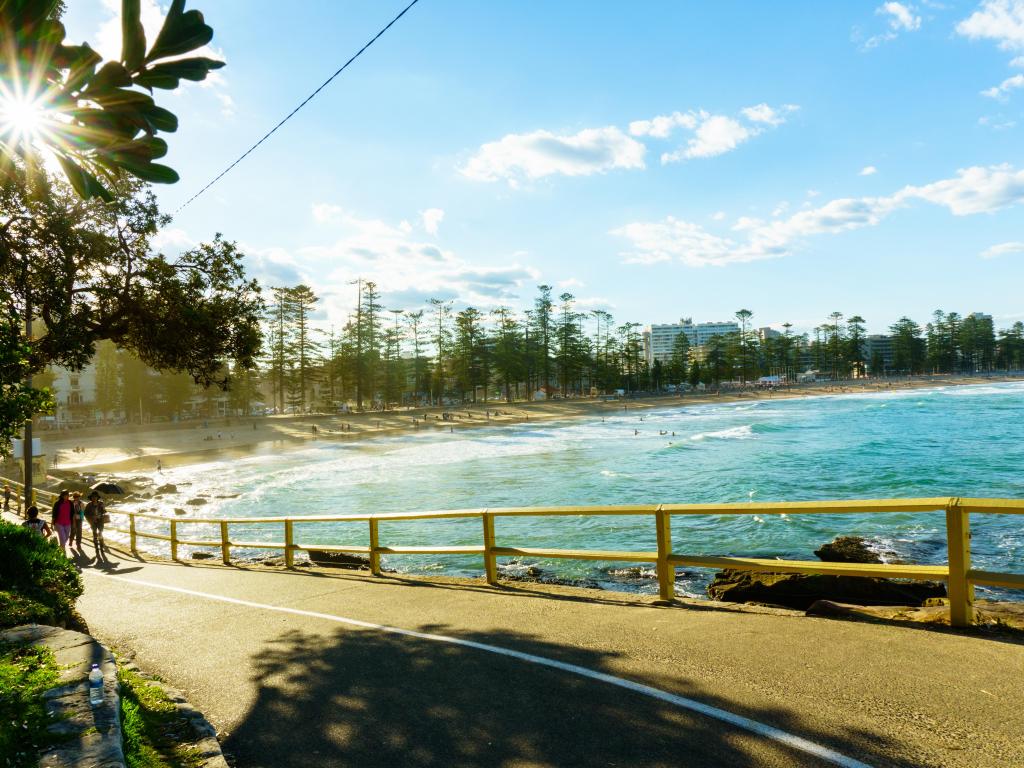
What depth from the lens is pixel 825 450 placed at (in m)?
40.7

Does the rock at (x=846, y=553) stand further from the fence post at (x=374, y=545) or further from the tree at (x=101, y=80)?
the tree at (x=101, y=80)

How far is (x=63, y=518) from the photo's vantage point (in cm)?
1589

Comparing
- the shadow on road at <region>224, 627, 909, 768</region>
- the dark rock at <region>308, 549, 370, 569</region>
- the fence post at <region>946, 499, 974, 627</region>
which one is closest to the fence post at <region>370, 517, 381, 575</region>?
the shadow on road at <region>224, 627, 909, 768</region>

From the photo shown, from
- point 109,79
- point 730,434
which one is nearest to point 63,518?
point 109,79

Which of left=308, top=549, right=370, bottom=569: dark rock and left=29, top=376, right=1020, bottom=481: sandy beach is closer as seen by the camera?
left=308, top=549, right=370, bottom=569: dark rock

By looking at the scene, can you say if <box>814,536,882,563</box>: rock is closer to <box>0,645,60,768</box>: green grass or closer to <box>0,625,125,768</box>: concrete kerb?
<box>0,625,125,768</box>: concrete kerb

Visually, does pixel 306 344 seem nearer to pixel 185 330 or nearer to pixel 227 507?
pixel 227 507

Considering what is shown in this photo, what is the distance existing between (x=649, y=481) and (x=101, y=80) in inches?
1204

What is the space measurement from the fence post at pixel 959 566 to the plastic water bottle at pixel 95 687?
5636mm

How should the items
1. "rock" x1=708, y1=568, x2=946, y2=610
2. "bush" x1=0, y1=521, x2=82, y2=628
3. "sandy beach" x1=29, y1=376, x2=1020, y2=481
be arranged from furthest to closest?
1. "sandy beach" x1=29, y1=376, x2=1020, y2=481
2. "rock" x1=708, y1=568, x2=946, y2=610
3. "bush" x1=0, y1=521, x2=82, y2=628

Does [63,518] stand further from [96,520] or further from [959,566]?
[959,566]

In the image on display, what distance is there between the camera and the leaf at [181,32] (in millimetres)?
2117

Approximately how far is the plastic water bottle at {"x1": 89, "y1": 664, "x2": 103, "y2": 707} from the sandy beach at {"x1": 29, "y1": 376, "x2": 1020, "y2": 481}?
53.3 m

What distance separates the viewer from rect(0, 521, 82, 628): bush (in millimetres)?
5137
